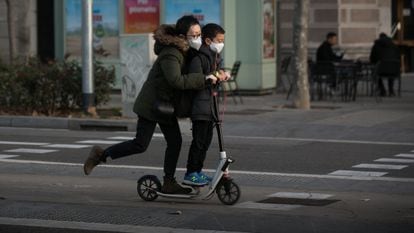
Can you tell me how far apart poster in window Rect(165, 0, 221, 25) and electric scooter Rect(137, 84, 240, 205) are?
14.5m

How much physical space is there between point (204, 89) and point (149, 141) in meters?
0.84

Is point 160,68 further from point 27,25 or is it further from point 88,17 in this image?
point 27,25

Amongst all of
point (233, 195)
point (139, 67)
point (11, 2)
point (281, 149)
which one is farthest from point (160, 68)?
point (11, 2)

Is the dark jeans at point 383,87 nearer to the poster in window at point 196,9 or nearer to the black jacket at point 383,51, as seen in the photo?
the black jacket at point 383,51

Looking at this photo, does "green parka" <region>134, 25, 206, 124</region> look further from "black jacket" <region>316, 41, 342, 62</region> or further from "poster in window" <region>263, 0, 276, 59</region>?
"black jacket" <region>316, 41, 342, 62</region>

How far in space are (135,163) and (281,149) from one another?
272cm

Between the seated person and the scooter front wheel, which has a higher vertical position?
the seated person

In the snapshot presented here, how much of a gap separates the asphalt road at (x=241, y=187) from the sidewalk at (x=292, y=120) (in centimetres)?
66

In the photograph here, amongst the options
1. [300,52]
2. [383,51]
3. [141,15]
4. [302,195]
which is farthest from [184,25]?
[383,51]

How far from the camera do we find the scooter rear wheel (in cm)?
1000

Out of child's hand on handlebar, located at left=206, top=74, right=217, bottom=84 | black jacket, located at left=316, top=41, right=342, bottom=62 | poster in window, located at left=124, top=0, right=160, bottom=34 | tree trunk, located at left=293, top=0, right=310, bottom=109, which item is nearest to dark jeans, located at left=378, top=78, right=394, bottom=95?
black jacket, located at left=316, top=41, right=342, bottom=62

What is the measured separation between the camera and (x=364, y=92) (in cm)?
2586

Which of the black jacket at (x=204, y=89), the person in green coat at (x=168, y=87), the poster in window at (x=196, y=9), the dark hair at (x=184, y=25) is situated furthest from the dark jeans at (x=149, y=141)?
the poster in window at (x=196, y=9)

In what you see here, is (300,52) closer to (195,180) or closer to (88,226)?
(195,180)
